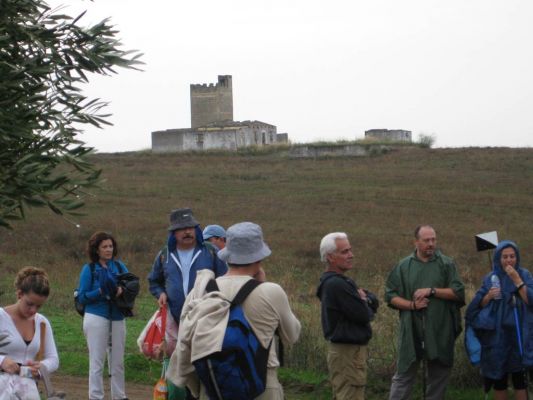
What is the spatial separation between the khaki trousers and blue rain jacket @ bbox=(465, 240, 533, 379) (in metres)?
1.31

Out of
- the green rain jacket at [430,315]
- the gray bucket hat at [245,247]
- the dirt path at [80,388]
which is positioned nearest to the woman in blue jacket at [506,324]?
the green rain jacket at [430,315]

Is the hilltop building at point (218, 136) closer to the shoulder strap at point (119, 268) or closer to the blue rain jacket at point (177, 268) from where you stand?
the shoulder strap at point (119, 268)

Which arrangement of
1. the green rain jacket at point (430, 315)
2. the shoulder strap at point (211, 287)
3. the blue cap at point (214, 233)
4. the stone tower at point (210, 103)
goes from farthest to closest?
the stone tower at point (210, 103), the blue cap at point (214, 233), the green rain jacket at point (430, 315), the shoulder strap at point (211, 287)

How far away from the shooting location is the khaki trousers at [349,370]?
8.79 meters

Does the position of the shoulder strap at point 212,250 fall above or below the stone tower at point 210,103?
below

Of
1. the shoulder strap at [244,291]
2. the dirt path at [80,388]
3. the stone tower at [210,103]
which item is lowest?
the dirt path at [80,388]

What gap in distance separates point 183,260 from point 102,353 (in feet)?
6.65

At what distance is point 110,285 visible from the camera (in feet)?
34.2

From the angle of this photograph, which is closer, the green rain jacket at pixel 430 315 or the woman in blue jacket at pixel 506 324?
the woman in blue jacket at pixel 506 324

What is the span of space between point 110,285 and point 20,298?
3321mm

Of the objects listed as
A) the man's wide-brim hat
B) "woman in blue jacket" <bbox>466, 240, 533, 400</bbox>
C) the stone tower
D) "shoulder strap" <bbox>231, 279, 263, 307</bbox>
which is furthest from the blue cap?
the stone tower

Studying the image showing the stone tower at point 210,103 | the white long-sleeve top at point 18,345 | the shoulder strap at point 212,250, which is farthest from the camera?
the stone tower at point 210,103

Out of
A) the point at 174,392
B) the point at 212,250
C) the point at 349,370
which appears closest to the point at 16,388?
the point at 174,392

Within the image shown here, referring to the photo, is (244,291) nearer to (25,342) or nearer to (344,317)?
(25,342)
